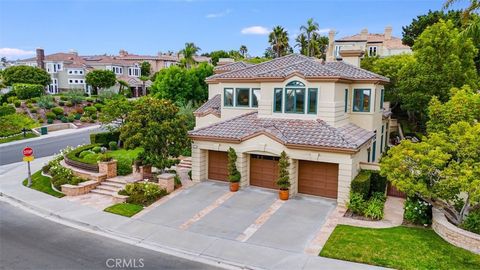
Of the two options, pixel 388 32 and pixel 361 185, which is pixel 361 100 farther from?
pixel 388 32

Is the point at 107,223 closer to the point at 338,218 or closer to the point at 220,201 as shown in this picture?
the point at 220,201

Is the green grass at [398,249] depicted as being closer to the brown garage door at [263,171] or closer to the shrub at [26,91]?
the brown garage door at [263,171]

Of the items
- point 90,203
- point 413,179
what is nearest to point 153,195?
point 90,203

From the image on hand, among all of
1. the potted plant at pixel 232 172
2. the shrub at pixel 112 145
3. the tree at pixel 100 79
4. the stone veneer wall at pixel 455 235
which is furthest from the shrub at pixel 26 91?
the stone veneer wall at pixel 455 235

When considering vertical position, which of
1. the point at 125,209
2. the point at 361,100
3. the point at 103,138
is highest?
the point at 361,100

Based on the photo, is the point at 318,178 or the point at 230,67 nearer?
the point at 318,178

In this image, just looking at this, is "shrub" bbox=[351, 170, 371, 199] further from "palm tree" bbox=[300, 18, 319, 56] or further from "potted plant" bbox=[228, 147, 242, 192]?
"palm tree" bbox=[300, 18, 319, 56]

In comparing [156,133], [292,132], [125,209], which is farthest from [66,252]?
[292,132]

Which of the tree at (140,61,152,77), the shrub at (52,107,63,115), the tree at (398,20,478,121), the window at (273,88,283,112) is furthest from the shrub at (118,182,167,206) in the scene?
the tree at (140,61,152,77)
